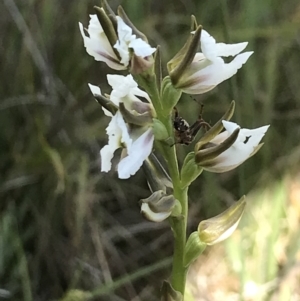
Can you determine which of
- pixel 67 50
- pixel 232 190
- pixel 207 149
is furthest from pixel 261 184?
pixel 207 149

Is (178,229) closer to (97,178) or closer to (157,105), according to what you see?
(157,105)

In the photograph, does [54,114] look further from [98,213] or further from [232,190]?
[232,190]

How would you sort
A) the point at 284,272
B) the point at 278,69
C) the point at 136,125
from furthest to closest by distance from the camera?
the point at 278,69 → the point at 284,272 → the point at 136,125

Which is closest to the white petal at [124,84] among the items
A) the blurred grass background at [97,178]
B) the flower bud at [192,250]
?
the flower bud at [192,250]

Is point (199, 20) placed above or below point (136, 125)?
below

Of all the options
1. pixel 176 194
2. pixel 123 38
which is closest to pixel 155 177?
pixel 176 194

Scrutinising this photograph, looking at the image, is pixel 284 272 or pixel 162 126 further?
pixel 284 272

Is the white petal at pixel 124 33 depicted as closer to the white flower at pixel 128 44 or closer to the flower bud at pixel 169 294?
the white flower at pixel 128 44
